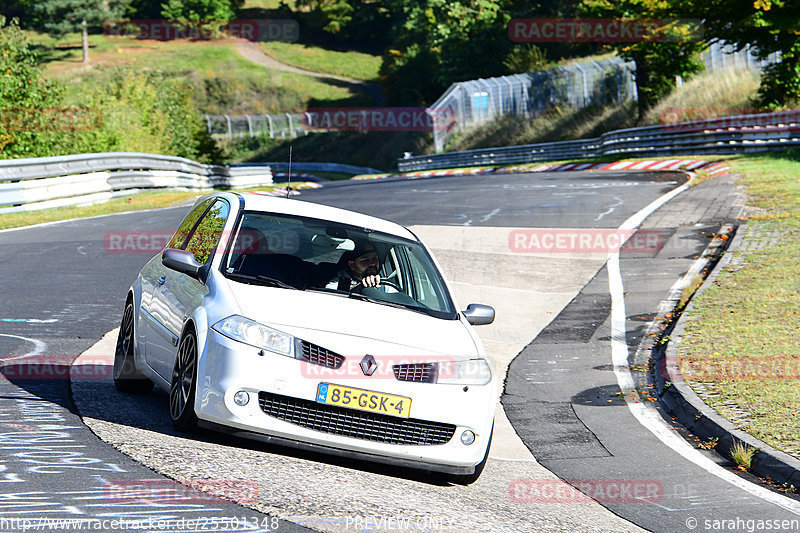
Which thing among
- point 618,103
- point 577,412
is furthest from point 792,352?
point 618,103

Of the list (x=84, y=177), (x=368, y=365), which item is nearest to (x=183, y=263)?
(x=368, y=365)

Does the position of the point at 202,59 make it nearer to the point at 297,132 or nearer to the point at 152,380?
the point at 297,132

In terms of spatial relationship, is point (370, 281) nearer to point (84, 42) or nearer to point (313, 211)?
point (313, 211)

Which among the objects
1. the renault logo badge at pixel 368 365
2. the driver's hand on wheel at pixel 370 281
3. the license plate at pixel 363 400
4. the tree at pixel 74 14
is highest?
the tree at pixel 74 14

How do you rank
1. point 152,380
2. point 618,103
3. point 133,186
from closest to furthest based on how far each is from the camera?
1. point 152,380
2. point 133,186
3. point 618,103

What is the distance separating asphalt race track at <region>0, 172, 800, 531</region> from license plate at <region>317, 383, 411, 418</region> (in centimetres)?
43

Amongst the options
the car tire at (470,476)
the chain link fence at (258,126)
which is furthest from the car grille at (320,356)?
the chain link fence at (258,126)

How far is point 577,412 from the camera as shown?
925 cm

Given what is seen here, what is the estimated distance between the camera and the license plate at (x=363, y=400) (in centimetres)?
610

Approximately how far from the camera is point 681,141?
121ft

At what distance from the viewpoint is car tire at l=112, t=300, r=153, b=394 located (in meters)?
7.77

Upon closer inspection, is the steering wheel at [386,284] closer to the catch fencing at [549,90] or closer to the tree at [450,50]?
the catch fencing at [549,90]

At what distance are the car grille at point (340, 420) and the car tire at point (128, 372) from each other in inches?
80.0

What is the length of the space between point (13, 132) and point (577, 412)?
21164 mm
